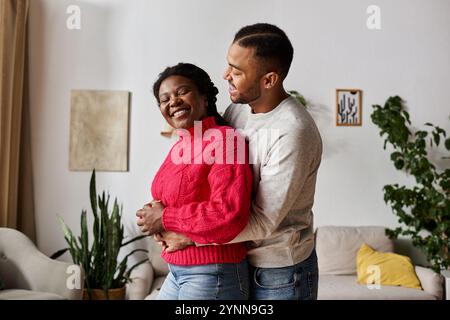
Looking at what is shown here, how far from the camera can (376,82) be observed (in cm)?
234

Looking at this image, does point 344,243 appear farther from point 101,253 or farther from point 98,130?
point 98,130

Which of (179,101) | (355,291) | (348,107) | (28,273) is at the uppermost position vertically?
(348,107)

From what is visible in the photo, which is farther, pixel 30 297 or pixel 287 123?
pixel 30 297

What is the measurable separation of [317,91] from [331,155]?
422mm

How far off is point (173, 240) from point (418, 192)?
6.59 ft

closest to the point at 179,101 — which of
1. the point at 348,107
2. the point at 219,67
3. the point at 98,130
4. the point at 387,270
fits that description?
the point at 219,67

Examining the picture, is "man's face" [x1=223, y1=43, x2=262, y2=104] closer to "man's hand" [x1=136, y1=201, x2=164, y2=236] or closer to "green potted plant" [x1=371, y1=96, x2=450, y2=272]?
"man's hand" [x1=136, y1=201, x2=164, y2=236]

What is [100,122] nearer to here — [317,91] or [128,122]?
[128,122]

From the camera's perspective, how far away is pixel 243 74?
31.6 inches

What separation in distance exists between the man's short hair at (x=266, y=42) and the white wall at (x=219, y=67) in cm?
81

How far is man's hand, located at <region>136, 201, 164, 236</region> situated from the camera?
2.48 feet

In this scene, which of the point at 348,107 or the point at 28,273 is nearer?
the point at 28,273
